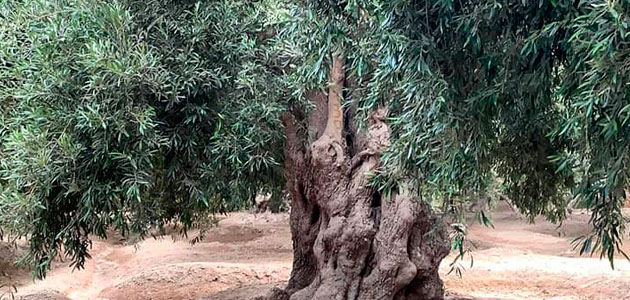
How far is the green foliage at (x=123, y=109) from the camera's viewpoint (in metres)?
3.94

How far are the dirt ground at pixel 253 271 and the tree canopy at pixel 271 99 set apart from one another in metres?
2.83

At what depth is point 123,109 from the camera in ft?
12.8

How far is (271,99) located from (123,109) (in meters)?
1.29

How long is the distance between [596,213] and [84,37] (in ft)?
10.7

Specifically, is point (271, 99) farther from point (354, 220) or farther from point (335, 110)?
point (354, 220)

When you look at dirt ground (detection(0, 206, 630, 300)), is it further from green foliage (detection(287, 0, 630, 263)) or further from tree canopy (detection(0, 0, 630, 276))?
green foliage (detection(287, 0, 630, 263))

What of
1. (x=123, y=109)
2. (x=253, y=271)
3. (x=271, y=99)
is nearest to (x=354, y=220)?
(x=271, y=99)

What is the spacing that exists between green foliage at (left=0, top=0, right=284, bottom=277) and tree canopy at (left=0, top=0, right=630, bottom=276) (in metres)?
0.01

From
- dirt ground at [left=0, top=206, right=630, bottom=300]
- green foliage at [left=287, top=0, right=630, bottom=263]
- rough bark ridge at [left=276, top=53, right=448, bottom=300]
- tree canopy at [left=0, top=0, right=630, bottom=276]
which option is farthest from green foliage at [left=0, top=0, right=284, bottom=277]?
dirt ground at [left=0, top=206, right=630, bottom=300]

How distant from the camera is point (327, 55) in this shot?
3031 mm

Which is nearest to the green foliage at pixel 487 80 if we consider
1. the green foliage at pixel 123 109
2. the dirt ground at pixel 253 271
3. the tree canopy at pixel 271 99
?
the tree canopy at pixel 271 99

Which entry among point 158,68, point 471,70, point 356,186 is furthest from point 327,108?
point 471,70

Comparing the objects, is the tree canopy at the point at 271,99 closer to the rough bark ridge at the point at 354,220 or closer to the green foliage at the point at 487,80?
the green foliage at the point at 487,80

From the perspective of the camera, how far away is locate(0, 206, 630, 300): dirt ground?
27.3ft
